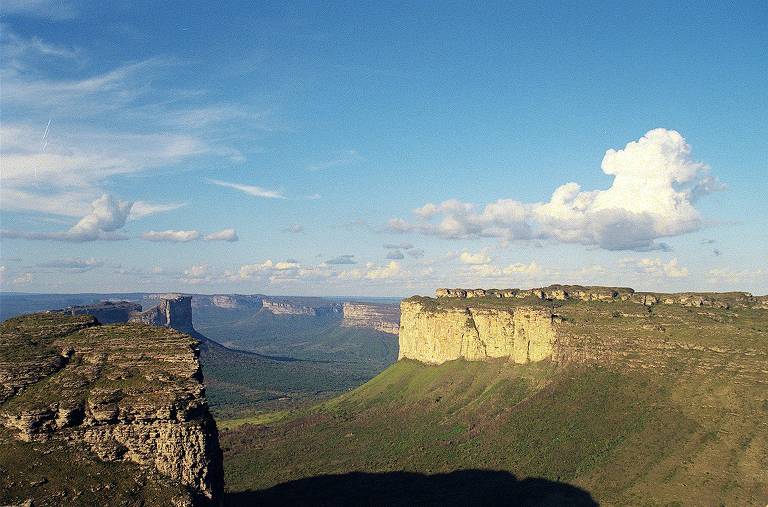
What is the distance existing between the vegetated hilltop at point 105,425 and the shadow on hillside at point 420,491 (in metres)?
41.1

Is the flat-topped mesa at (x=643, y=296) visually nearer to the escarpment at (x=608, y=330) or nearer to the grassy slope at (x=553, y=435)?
the escarpment at (x=608, y=330)

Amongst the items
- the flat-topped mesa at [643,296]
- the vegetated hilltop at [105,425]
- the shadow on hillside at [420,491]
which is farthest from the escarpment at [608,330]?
the vegetated hilltop at [105,425]

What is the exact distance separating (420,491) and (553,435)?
96.9 ft

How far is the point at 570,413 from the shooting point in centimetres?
12131

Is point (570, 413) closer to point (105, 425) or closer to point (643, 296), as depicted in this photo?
point (643, 296)

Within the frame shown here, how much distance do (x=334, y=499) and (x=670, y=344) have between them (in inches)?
2926

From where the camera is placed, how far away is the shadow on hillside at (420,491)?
3784 inches

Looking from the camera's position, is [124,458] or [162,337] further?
[162,337]

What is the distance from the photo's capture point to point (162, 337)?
2648 inches

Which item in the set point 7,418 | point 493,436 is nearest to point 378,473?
point 493,436

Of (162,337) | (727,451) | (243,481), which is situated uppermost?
(162,337)

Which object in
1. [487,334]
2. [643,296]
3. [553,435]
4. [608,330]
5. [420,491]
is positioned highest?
[643,296]

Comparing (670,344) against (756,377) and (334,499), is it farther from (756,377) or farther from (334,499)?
(334,499)

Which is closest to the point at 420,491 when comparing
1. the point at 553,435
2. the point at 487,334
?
the point at 553,435
